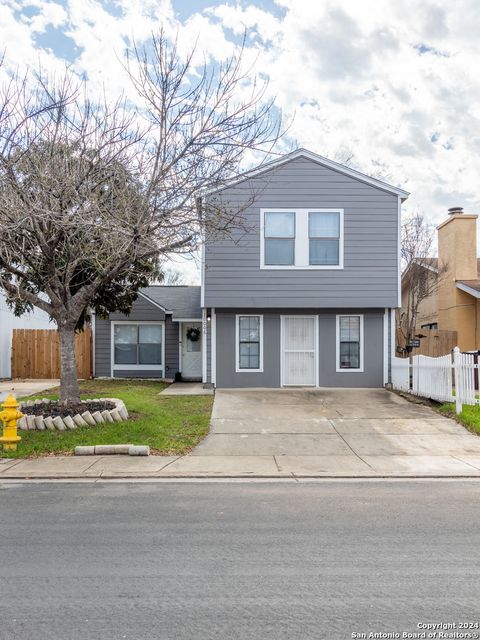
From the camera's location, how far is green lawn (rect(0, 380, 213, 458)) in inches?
331

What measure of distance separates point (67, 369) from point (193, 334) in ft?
29.0

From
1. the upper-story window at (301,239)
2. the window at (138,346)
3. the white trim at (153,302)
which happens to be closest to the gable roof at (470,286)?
the upper-story window at (301,239)

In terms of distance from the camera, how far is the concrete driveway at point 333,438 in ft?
25.1

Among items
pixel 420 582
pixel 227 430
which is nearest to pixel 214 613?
pixel 420 582

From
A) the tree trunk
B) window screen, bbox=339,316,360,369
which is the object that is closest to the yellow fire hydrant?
the tree trunk

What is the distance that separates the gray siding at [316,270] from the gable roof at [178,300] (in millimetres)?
3837

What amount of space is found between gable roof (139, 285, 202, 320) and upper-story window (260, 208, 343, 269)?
4573 millimetres

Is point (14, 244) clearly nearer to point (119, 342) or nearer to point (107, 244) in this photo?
point (107, 244)

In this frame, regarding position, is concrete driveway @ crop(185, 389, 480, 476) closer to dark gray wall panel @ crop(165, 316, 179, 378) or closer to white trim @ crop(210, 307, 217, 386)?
white trim @ crop(210, 307, 217, 386)

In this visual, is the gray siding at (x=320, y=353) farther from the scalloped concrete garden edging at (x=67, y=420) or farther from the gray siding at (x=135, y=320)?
the scalloped concrete garden edging at (x=67, y=420)

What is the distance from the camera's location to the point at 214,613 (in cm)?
337

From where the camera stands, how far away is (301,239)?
14469 mm

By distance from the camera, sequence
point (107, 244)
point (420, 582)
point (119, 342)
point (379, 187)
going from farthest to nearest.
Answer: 1. point (119, 342)
2. point (379, 187)
3. point (107, 244)
4. point (420, 582)

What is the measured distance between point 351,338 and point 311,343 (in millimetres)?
1233
